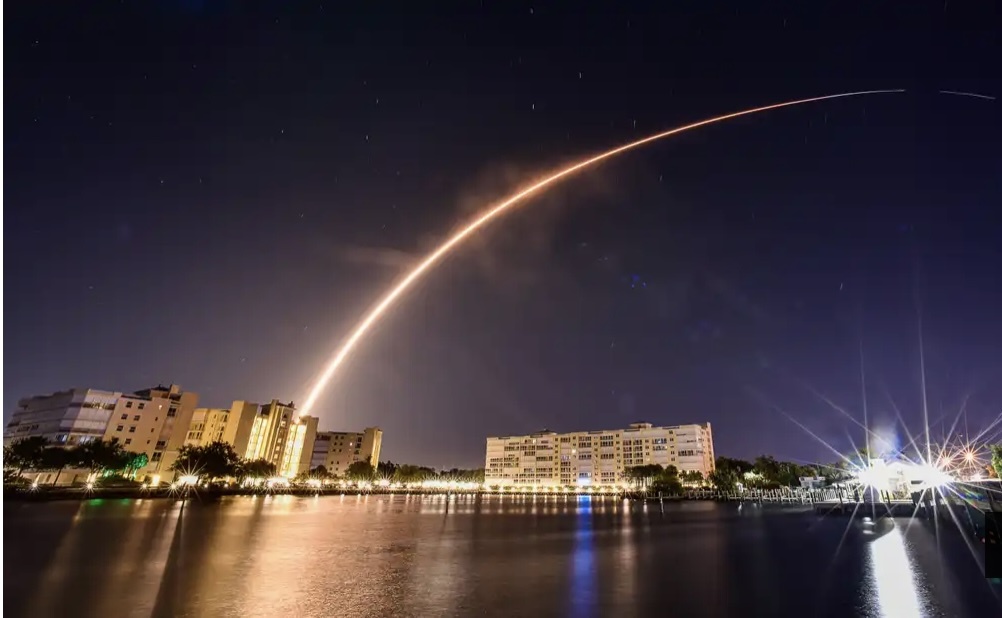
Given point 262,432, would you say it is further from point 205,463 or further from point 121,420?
point 205,463

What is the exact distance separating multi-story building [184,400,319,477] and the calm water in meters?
128

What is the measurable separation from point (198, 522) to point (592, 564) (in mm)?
33506

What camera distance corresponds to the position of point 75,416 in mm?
116500

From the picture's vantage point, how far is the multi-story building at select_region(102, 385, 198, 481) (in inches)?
4737

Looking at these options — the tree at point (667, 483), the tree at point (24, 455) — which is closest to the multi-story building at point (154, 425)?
the tree at point (24, 455)

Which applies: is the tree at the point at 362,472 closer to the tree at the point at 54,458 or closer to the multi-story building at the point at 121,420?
the multi-story building at the point at 121,420

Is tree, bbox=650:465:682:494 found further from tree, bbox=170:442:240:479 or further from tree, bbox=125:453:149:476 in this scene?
tree, bbox=125:453:149:476

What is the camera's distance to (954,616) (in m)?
18.0

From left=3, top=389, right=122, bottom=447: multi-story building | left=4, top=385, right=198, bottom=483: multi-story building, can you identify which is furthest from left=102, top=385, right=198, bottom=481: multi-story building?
left=3, top=389, right=122, bottom=447: multi-story building

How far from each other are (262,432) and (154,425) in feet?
137

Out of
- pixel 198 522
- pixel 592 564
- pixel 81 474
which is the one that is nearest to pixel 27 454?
pixel 81 474

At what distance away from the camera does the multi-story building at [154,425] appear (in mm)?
120312

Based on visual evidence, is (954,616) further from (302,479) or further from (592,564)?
(302,479)

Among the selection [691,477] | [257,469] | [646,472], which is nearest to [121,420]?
[257,469]
